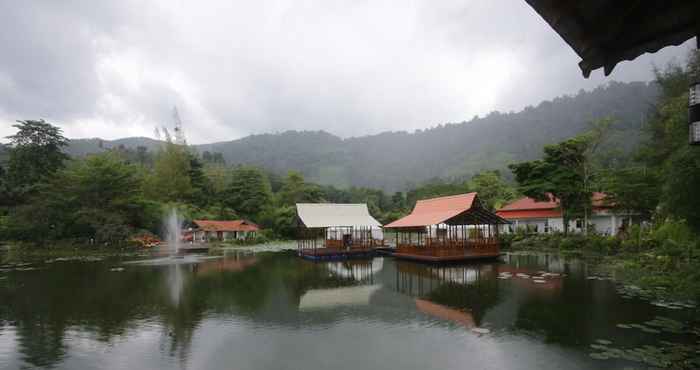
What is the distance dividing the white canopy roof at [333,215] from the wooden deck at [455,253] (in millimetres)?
4631

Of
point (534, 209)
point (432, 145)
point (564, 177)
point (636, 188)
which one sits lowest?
point (534, 209)

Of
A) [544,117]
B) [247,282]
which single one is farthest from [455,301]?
[544,117]

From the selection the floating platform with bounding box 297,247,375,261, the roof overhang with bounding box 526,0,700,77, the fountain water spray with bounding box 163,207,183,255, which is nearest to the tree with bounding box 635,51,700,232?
the roof overhang with bounding box 526,0,700,77

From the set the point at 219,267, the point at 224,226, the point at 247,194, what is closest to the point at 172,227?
the point at 224,226

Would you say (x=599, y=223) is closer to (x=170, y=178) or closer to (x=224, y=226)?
(x=224, y=226)

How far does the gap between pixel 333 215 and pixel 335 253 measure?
2.75 m

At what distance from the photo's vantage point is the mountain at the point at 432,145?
9675cm

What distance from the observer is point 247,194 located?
48.0 m

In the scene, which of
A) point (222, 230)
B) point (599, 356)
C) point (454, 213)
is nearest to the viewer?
point (599, 356)

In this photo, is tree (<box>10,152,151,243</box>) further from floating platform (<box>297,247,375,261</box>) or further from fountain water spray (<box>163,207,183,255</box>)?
floating platform (<box>297,247,375,261</box>)

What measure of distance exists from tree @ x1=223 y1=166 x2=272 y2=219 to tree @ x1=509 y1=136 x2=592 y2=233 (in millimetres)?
32279

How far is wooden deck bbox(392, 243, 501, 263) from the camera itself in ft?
59.4

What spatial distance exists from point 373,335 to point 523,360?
8.64 feet

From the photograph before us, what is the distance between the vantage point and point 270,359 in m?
6.12
